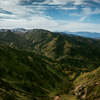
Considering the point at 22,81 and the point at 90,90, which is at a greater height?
the point at 90,90

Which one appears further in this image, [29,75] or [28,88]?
[29,75]

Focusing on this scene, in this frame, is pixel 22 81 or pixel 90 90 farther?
pixel 22 81

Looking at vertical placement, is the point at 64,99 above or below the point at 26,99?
below

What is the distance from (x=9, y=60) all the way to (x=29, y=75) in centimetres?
3136

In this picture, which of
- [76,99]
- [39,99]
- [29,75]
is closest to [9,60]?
[29,75]

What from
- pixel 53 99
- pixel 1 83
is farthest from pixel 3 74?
pixel 53 99

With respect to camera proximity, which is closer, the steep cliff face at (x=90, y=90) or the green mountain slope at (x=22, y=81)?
the steep cliff face at (x=90, y=90)

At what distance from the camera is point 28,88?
287 ft

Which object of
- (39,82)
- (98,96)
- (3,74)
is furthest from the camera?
(39,82)

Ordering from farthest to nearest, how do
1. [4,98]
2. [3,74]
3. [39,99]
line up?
1. [3,74]
2. [39,99]
3. [4,98]

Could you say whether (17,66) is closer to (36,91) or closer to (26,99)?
(36,91)

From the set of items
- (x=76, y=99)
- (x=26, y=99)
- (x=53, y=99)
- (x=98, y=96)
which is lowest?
(x=53, y=99)

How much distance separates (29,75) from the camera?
116750mm

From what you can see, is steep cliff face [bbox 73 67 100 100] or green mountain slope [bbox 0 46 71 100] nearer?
steep cliff face [bbox 73 67 100 100]
